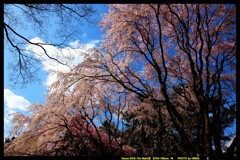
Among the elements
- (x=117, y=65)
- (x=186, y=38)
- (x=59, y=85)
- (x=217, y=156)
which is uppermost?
(x=186, y=38)

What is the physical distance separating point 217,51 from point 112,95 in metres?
3.81

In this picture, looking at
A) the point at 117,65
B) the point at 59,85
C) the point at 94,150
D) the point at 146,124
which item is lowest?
the point at 94,150

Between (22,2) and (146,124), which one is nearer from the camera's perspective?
(22,2)

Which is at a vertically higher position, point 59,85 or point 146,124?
point 59,85

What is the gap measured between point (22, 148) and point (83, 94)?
227 centimetres

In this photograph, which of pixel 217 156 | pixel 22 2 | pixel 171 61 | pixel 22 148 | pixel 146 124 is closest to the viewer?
pixel 22 2

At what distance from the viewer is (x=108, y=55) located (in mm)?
5941

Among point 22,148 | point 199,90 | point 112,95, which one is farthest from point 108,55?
point 22,148

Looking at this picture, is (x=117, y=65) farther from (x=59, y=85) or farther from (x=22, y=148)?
(x=22, y=148)

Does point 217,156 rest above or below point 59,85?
below

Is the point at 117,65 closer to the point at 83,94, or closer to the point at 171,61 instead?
the point at 83,94

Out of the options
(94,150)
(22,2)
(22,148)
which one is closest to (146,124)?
(94,150)

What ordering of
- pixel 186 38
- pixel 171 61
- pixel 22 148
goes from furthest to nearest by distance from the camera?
pixel 171 61
pixel 22 148
pixel 186 38

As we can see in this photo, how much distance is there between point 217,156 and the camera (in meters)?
4.36
